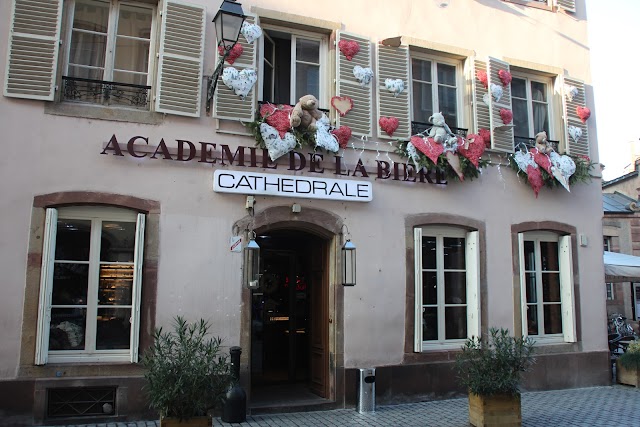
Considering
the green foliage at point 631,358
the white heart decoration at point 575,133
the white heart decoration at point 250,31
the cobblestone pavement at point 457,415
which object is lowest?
the cobblestone pavement at point 457,415

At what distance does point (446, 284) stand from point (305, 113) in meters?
3.44

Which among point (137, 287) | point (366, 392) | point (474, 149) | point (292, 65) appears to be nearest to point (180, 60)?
point (292, 65)

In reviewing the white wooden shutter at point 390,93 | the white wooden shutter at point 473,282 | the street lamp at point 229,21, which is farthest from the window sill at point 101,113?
the white wooden shutter at point 473,282

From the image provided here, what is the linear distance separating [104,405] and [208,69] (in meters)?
4.42

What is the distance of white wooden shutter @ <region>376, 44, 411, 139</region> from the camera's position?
8727 mm

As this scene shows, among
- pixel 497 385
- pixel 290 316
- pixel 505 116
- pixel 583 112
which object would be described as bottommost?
pixel 497 385

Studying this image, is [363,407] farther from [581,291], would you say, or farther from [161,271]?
[581,291]

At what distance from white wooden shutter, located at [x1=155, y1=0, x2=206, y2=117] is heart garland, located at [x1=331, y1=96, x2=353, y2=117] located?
6.38 feet

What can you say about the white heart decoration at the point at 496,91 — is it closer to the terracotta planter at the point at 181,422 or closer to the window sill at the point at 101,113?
the window sill at the point at 101,113

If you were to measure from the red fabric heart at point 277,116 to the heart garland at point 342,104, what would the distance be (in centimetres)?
73

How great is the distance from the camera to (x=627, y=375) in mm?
9812

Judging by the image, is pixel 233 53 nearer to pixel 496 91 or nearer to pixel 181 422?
pixel 496 91

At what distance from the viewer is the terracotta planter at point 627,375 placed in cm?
968

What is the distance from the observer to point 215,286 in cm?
736
